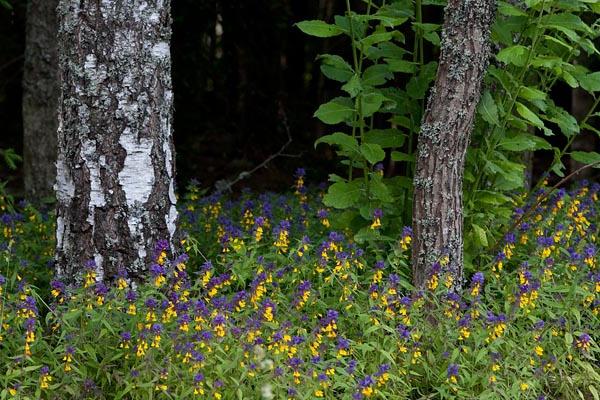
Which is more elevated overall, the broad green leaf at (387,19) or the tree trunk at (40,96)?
the broad green leaf at (387,19)

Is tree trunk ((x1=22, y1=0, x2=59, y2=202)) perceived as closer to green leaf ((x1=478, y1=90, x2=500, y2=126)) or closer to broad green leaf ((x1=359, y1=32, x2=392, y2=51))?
broad green leaf ((x1=359, y1=32, x2=392, y2=51))

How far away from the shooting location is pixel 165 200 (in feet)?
14.5

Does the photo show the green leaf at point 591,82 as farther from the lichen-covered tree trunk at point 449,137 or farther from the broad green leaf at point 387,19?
the broad green leaf at point 387,19

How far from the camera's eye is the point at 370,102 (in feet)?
15.2

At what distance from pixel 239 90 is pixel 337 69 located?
17.1 ft

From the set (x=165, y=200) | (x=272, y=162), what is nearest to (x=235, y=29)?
(x=272, y=162)

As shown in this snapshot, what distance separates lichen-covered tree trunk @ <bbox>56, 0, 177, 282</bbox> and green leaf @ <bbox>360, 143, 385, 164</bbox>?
104cm

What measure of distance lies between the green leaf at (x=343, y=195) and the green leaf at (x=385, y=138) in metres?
0.25

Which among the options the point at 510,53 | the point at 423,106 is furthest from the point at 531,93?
the point at 423,106

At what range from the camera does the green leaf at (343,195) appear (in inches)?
187

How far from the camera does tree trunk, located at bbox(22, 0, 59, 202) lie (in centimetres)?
688

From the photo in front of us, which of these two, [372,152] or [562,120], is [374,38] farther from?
[562,120]

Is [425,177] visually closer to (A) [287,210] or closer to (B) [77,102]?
(A) [287,210]

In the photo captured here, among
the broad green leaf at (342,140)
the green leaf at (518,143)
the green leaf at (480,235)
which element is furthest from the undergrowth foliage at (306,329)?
the green leaf at (518,143)
